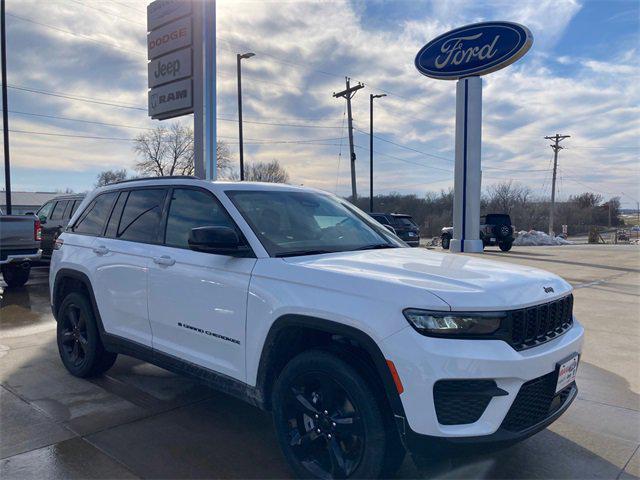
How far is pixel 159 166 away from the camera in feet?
170

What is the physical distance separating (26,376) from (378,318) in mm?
3982

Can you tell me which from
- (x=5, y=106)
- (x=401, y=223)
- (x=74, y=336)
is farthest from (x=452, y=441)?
(x=5, y=106)

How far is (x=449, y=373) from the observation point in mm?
2400

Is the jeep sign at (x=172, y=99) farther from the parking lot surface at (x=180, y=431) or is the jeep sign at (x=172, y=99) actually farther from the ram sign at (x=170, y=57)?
the parking lot surface at (x=180, y=431)

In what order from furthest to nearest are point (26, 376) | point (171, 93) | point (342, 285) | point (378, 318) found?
point (171, 93) < point (26, 376) < point (342, 285) < point (378, 318)

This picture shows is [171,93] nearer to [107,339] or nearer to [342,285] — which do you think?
[107,339]

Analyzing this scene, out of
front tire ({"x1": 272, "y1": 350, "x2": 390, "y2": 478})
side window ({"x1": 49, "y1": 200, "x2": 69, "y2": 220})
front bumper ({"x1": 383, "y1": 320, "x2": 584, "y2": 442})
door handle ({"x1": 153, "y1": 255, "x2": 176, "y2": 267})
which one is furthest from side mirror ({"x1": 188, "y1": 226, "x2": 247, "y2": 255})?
side window ({"x1": 49, "y1": 200, "x2": 69, "y2": 220})

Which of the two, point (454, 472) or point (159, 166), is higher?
point (159, 166)

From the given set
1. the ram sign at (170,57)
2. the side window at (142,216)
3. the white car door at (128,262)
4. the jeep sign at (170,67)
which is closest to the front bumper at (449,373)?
the white car door at (128,262)

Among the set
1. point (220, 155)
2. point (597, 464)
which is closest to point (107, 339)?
point (597, 464)

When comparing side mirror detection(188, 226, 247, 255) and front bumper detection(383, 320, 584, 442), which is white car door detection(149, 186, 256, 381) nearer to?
side mirror detection(188, 226, 247, 255)

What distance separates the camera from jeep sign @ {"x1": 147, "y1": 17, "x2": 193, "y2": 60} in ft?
31.9

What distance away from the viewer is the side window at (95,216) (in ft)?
16.0

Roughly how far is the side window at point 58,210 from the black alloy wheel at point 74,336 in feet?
29.4
